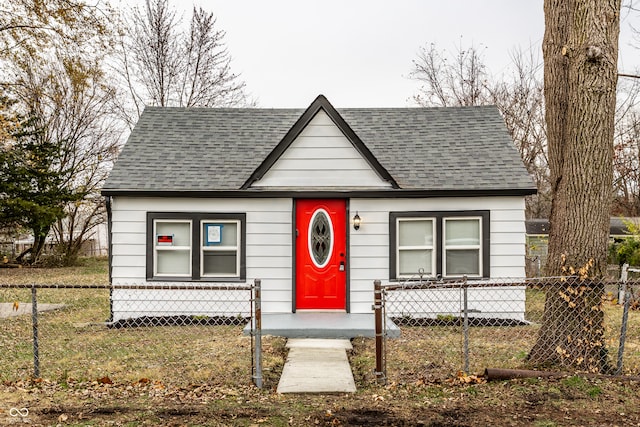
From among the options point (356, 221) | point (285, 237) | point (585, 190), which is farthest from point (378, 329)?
point (285, 237)

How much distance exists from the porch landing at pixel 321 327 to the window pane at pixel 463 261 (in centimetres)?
174

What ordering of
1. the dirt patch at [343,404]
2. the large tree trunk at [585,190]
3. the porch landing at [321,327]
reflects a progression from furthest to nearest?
the porch landing at [321,327] → the large tree trunk at [585,190] → the dirt patch at [343,404]

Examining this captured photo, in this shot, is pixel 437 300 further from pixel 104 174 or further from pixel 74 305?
pixel 104 174

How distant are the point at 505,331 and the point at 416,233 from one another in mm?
2424

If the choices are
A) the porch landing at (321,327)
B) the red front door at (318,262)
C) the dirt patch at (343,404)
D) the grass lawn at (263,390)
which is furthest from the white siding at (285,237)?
the dirt patch at (343,404)

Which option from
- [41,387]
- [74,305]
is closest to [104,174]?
[74,305]

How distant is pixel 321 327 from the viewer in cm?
909

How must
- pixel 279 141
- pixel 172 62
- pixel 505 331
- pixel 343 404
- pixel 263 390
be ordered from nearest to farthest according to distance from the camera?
1. pixel 343 404
2. pixel 263 390
3. pixel 505 331
4. pixel 279 141
5. pixel 172 62

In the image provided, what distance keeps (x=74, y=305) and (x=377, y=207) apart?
801 centimetres

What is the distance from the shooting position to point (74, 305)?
13.5 meters

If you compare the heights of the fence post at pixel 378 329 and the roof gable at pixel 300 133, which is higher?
the roof gable at pixel 300 133

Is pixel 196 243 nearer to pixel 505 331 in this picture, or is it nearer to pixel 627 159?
pixel 505 331

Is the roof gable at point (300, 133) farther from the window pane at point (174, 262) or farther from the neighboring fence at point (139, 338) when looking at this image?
the neighboring fence at point (139, 338)

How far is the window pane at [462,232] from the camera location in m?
10.7
